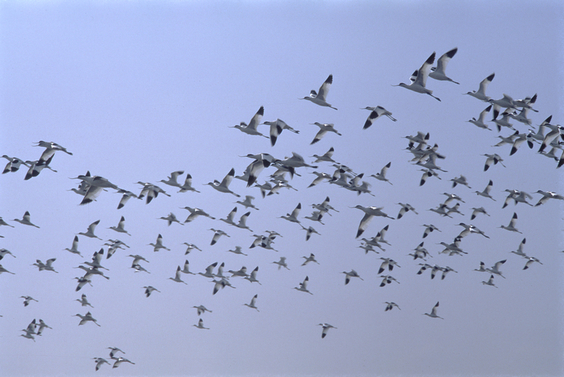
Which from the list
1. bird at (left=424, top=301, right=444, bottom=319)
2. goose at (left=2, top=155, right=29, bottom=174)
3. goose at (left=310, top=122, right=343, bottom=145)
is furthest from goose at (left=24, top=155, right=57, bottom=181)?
bird at (left=424, top=301, right=444, bottom=319)

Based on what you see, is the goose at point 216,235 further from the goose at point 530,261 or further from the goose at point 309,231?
the goose at point 530,261

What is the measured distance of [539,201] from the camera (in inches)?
1147

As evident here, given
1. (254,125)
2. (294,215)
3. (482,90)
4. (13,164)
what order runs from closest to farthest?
(254,125)
(482,90)
(13,164)
(294,215)

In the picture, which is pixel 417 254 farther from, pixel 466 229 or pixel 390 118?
pixel 390 118

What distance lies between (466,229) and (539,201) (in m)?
4.59

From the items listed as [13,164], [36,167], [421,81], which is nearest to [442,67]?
[421,81]

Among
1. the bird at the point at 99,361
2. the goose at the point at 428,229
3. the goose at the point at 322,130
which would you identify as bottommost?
the bird at the point at 99,361

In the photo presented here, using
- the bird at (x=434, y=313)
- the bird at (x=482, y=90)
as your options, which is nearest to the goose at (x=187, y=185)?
the bird at (x=482, y=90)

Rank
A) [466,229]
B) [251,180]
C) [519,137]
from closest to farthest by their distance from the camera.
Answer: [251,180] < [519,137] < [466,229]

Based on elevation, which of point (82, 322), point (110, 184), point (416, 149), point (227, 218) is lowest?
point (82, 322)

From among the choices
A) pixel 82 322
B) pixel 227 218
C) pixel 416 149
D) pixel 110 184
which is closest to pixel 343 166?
pixel 416 149

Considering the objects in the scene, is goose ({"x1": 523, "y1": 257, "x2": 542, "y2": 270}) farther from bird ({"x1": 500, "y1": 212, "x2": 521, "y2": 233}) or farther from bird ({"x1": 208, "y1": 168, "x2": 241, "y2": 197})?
bird ({"x1": 208, "y1": 168, "x2": 241, "y2": 197})

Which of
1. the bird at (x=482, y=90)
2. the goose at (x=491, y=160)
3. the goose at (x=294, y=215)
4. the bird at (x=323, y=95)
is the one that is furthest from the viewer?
the goose at (x=294, y=215)

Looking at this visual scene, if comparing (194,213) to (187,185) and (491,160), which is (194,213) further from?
(491,160)
